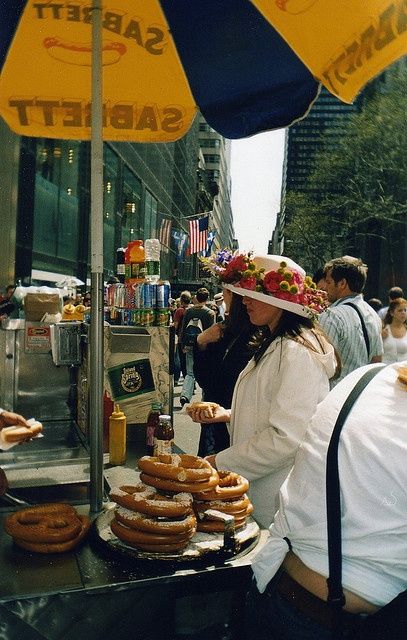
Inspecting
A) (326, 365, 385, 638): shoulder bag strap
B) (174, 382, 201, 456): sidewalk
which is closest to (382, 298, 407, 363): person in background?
(174, 382, 201, 456): sidewalk

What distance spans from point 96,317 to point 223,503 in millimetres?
956

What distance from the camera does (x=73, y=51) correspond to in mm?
3338

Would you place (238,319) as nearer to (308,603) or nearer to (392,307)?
(308,603)

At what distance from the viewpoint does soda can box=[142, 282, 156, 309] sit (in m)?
4.19

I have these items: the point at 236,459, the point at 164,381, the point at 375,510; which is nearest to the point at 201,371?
the point at 164,381

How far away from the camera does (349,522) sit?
4.91ft

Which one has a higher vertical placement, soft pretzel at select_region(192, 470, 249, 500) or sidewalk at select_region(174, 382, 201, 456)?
soft pretzel at select_region(192, 470, 249, 500)

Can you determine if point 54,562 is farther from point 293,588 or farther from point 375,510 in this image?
point 375,510

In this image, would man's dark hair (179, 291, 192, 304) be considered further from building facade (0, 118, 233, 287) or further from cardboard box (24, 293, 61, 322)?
cardboard box (24, 293, 61, 322)

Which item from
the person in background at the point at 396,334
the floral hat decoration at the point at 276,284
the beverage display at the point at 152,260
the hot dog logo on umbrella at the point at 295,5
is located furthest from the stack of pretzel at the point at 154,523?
the person in background at the point at 396,334

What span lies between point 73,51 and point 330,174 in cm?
4393

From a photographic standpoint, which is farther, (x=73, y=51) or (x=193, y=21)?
(x=73, y=51)

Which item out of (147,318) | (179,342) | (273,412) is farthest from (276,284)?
(179,342)

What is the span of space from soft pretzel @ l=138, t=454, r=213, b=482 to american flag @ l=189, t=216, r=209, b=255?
22.3 metres
